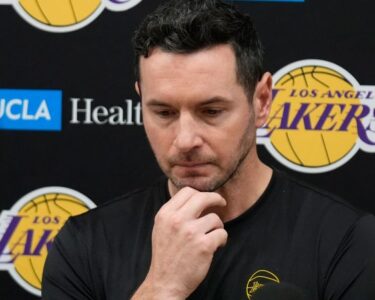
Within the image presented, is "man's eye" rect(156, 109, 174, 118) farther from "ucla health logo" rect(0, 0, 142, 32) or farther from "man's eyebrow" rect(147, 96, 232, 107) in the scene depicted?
"ucla health logo" rect(0, 0, 142, 32)

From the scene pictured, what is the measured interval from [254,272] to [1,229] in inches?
31.9

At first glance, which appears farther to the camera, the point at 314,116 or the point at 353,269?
the point at 314,116

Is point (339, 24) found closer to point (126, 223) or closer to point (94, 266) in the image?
point (126, 223)

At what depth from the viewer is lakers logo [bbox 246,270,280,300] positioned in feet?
→ 3.64

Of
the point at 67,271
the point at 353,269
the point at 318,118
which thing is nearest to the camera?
the point at 353,269

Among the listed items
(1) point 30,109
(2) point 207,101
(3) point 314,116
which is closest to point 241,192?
(2) point 207,101

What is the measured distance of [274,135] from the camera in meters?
1.61

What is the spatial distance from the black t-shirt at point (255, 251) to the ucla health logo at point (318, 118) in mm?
371

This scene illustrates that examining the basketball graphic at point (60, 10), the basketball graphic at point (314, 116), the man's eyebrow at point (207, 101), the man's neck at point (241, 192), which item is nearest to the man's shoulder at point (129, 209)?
the man's neck at point (241, 192)

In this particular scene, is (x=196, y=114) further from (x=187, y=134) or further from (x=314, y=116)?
(x=314, y=116)

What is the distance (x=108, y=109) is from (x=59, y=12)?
0.27 m

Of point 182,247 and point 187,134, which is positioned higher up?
point 187,134

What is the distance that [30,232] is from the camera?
1.68 m

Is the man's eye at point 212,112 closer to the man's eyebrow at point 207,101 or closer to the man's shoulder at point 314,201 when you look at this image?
the man's eyebrow at point 207,101
